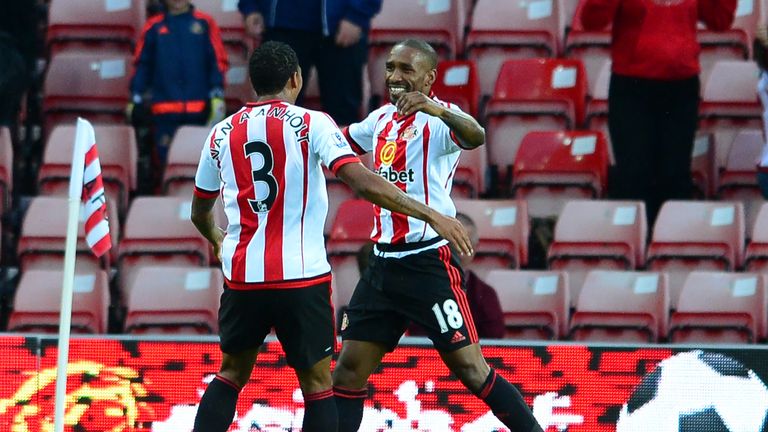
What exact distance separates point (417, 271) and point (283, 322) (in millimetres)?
704

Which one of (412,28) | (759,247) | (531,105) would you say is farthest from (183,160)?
(759,247)

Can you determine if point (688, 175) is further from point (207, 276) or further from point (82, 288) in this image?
point (82, 288)

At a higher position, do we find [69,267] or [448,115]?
[448,115]

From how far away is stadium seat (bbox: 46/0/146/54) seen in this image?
11.3m

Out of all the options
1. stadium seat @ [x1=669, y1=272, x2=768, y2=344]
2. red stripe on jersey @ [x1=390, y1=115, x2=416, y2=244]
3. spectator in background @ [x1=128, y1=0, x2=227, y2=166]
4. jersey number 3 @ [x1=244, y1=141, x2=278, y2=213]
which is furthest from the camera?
spectator in background @ [x1=128, y1=0, x2=227, y2=166]

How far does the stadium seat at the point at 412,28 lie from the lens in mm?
10883

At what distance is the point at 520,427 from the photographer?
6.58 meters

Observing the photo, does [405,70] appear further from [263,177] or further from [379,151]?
[263,177]

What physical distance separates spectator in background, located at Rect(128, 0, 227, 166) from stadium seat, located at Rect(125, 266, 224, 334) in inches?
58.4

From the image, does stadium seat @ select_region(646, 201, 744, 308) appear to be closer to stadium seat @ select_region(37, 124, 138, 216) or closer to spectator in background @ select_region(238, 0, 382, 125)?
spectator in background @ select_region(238, 0, 382, 125)

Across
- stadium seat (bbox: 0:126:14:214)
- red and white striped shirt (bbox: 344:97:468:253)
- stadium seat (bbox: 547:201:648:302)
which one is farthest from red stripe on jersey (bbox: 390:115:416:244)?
stadium seat (bbox: 0:126:14:214)

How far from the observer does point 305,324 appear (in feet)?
20.3

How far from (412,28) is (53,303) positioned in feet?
10.9

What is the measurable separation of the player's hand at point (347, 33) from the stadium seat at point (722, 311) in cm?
269
